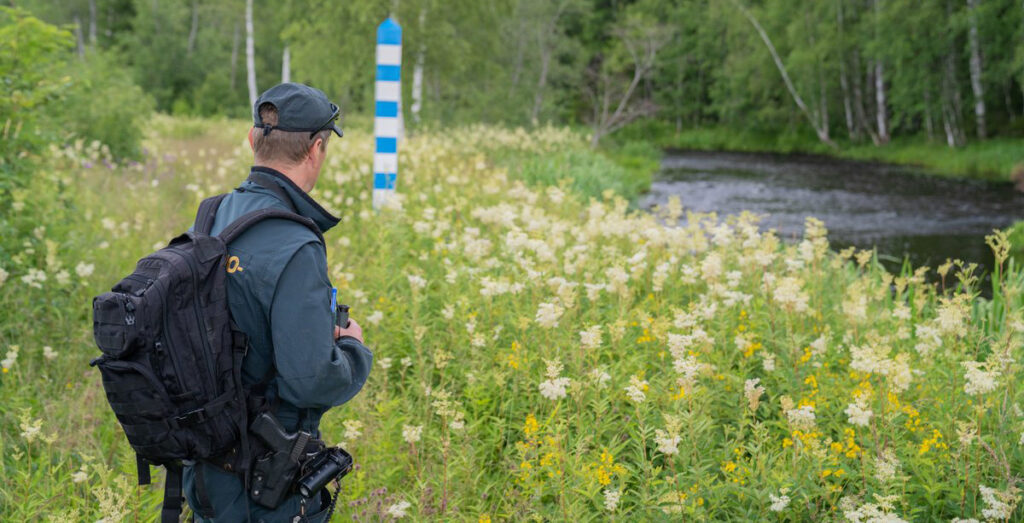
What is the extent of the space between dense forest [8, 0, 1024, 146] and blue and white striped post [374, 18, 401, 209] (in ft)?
32.3

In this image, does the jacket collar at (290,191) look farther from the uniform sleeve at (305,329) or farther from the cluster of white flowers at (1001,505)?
the cluster of white flowers at (1001,505)

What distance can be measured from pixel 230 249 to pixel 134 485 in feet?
4.90

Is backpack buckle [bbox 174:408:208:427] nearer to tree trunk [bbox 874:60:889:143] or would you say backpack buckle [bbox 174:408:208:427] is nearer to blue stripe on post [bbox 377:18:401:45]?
blue stripe on post [bbox 377:18:401:45]

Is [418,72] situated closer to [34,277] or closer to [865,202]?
[865,202]

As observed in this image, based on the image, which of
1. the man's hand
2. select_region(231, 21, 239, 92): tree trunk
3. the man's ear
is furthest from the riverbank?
the man's ear

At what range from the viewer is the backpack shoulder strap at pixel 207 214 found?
7.66 ft

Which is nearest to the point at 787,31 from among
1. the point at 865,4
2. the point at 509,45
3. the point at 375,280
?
the point at 865,4

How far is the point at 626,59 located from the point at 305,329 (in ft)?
121

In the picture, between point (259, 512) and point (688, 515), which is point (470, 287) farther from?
point (259, 512)

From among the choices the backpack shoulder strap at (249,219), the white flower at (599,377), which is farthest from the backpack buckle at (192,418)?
the white flower at (599,377)

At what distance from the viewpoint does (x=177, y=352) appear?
79.4 inches

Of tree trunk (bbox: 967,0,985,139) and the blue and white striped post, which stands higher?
tree trunk (bbox: 967,0,985,139)

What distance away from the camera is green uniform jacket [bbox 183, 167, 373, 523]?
2.10 meters

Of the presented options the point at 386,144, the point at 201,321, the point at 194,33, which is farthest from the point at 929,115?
the point at 194,33
